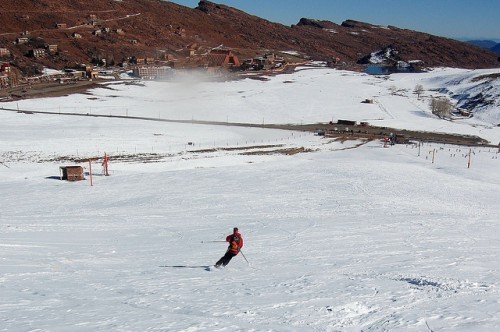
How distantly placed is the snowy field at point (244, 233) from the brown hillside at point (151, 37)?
6452cm

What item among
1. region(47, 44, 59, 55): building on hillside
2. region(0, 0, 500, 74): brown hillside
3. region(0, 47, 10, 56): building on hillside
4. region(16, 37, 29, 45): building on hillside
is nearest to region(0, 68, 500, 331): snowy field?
A: region(0, 47, 10, 56): building on hillside

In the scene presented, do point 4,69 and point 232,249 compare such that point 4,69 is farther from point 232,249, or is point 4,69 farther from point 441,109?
point 232,249

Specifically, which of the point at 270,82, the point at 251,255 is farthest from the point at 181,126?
the point at 270,82

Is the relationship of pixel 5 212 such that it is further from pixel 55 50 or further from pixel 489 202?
pixel 55 50

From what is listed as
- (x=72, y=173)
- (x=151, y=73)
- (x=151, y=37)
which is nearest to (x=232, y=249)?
(x=72, y=173)

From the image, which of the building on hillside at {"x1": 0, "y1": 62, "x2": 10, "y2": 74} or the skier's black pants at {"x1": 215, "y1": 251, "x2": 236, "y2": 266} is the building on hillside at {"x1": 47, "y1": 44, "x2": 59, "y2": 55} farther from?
the skier's black pants at {"x1": 215, "y1": 251, "x2": 236, "y2": 266}

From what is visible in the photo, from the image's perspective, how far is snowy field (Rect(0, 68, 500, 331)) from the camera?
8680 millimetres

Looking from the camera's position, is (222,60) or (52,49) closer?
(52,49)

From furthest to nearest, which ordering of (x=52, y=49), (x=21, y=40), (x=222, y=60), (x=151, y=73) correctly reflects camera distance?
(x=222, y=60) < (x=21, y=40) < (x=52, y=49) < (x=151, y=73)

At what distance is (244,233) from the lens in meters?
16.5

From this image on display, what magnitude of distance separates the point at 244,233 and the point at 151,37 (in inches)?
5031

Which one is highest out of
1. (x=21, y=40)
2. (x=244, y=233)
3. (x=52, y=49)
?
(x=21, y=40)

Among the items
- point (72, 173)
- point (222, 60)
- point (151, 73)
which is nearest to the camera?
point (72, 173)

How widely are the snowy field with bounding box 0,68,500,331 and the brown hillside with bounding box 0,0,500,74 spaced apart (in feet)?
212
